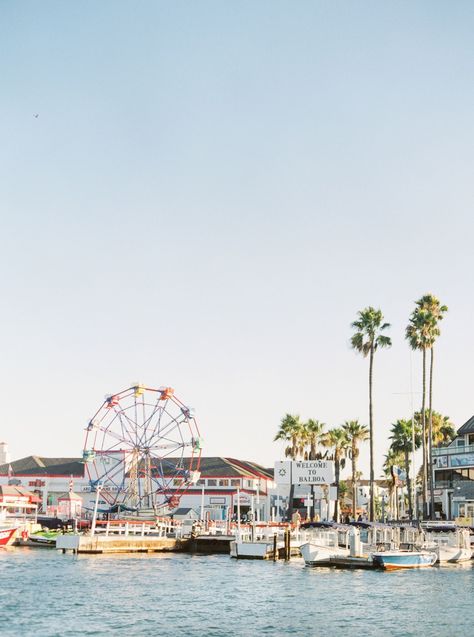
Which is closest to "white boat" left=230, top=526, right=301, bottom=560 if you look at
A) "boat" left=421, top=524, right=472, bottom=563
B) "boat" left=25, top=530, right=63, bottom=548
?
"boat" left=421, top=524, right=472, bottom=563

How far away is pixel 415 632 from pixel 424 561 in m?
24.7

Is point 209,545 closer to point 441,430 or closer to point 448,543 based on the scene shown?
point 448,543

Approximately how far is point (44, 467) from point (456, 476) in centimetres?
5759

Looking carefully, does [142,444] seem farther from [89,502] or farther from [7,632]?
[7,632]

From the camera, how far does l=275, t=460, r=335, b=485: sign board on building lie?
247ft

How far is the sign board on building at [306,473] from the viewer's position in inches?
2965

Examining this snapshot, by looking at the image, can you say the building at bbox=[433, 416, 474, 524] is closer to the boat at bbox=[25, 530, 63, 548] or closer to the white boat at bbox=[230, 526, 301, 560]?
the white boat at bbox=[230, 526, 301, 560]

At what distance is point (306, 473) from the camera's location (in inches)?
2980

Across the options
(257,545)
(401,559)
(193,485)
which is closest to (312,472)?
(257,545)

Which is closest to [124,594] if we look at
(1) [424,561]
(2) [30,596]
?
(2) [30,596]

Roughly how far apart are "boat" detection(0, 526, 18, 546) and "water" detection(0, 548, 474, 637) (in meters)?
15.7

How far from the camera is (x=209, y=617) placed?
32438mm

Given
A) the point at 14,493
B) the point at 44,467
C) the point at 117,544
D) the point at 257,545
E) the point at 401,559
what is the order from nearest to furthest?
the point at 401,559 → the point at 257,545 → the point at 117,544 → the point at 14,493 → the point at 44,467

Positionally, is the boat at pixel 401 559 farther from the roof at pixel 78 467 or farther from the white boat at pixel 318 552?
the roof at pixel 78 467
